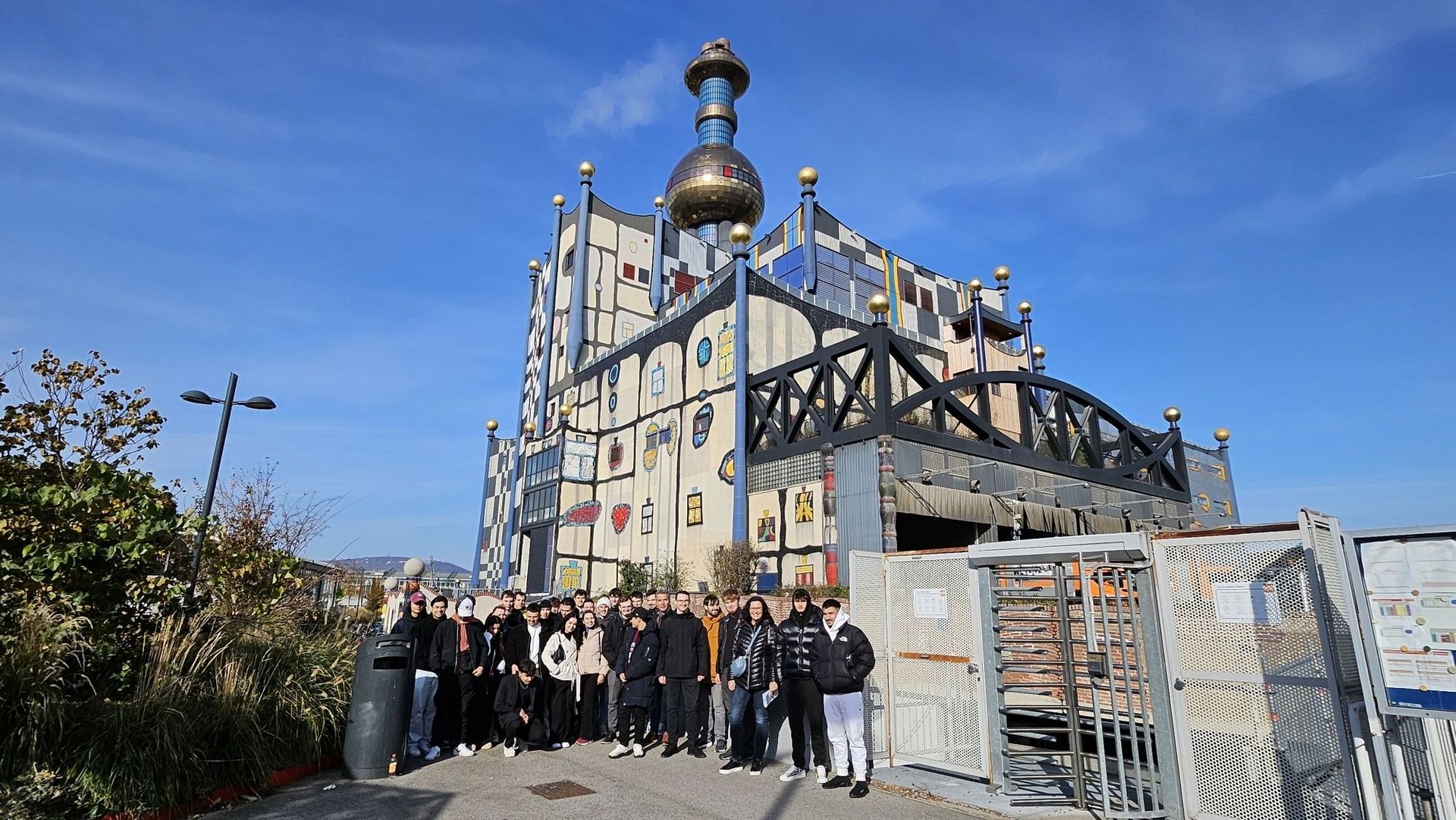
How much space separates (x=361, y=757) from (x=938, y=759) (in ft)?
19.1

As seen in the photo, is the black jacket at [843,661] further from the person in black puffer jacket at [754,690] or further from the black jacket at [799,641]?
the person in black puffer jacket at [754,690]

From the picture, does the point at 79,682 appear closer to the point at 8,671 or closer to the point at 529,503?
the point at 8,671

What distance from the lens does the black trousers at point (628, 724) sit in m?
9.34

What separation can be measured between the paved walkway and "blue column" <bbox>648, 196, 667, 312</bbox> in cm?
3066

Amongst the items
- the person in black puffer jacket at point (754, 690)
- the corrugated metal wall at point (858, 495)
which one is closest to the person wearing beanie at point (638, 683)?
the person in black puffer jacket at point (754, 690)

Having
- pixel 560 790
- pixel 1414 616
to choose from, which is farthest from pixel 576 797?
pixel 1414 616

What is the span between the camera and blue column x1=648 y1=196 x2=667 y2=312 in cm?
3781

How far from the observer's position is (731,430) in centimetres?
2644

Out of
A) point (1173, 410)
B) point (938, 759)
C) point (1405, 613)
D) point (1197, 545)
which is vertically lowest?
point (938, 759)

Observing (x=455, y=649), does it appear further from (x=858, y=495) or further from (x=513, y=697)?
(x=858, y=495)

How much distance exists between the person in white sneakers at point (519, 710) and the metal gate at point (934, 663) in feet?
13.9

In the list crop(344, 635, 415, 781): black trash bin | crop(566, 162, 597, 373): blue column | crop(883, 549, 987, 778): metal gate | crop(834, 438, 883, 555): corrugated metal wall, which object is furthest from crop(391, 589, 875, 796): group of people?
crop(566, 162, 597, 373): blue column

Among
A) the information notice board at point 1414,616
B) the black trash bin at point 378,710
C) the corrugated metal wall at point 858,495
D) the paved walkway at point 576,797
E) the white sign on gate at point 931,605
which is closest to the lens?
the information notice board at point 1414,616

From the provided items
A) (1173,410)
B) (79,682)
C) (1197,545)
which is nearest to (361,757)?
(79,682)
